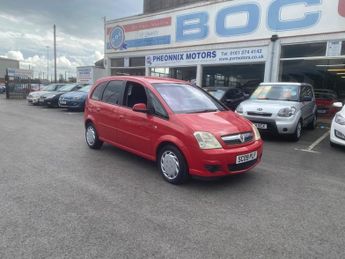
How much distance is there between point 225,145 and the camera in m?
4.31

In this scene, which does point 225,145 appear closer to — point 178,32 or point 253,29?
point 253,29

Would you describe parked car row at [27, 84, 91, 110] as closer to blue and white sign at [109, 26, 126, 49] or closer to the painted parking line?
blue and white sign at [109, 26, 126, 49]

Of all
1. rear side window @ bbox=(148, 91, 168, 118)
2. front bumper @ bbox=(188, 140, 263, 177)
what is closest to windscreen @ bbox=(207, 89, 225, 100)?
rear side window @ bbox=(148, 91, 168, 118)

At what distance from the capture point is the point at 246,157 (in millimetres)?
4496

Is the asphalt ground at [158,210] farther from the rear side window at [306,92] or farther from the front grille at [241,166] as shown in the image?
the rear side window at [306,92]

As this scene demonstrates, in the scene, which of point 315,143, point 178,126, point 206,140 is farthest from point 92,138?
point 315,143

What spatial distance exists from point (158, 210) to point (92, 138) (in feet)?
11.7

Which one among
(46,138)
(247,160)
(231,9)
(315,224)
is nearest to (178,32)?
(231,9)

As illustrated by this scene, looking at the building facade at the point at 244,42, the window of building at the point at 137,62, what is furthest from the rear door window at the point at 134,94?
the window of building at the point at 137,62

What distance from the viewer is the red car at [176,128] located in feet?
14.0

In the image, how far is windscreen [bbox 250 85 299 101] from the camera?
340 inches

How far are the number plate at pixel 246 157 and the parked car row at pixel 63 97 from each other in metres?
11.8

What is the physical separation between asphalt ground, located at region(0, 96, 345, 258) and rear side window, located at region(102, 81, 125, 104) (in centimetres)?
118

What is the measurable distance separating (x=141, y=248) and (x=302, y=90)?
25.8ft
